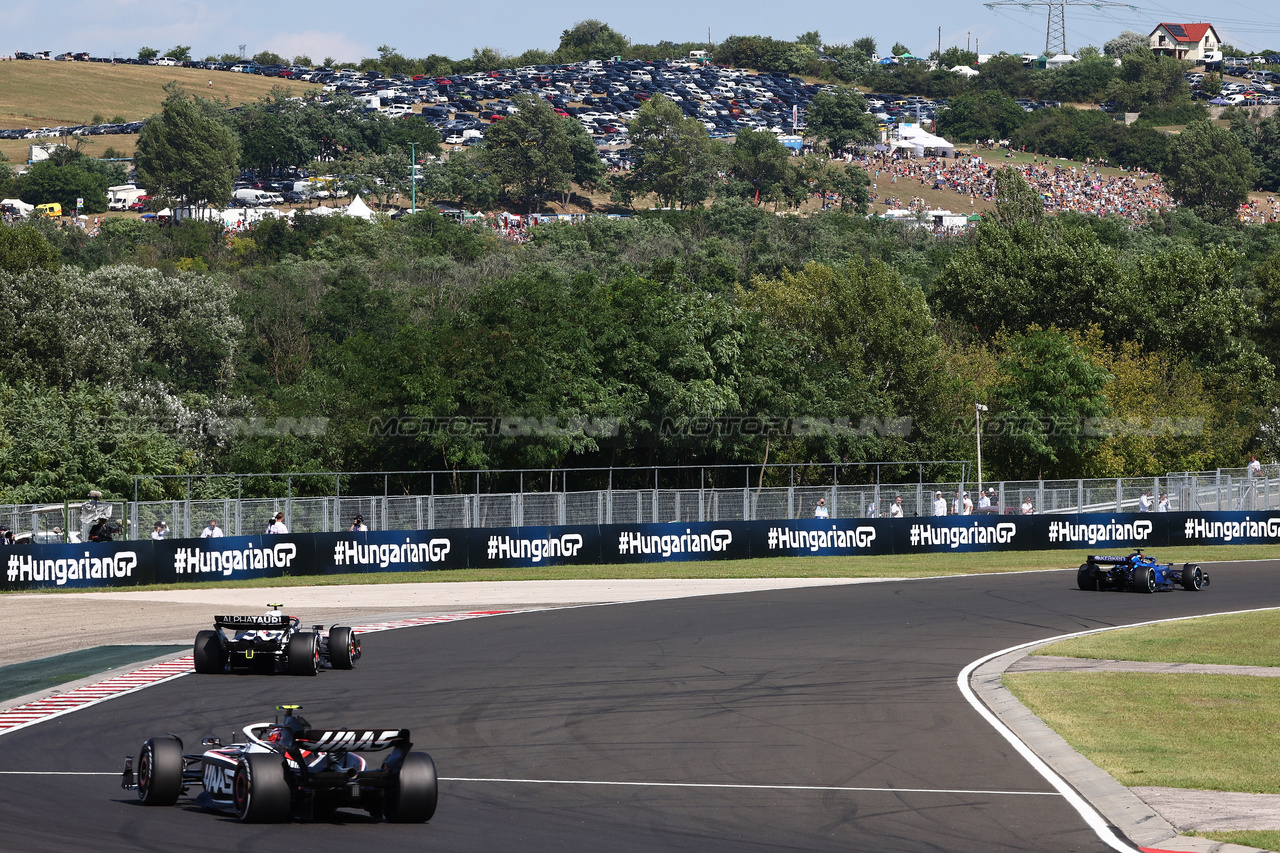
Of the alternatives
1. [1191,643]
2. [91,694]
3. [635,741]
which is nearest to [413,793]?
[635,741]

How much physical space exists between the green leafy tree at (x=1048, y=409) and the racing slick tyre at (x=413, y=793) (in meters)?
55.2

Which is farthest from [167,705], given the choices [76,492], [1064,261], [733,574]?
[1064,261]

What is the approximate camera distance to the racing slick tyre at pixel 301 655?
61.6ft

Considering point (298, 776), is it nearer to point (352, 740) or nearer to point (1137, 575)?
point (352, 740)

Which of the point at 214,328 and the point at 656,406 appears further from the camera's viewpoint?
the point at 214,328

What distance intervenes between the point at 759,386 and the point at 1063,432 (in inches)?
593

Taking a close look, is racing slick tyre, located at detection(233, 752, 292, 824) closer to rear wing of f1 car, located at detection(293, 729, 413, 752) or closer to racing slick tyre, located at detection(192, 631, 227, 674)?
rear wing of f1 car, located at detection(293, 729, 413, 752)

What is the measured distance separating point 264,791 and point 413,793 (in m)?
1.13

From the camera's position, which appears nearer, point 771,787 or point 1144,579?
point 771,787

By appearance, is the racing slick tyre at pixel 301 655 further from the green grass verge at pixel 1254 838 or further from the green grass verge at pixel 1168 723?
the green grass verge at pixel 1254 838

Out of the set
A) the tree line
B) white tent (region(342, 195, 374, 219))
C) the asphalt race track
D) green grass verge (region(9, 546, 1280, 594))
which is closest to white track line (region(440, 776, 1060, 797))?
the asphalt race track

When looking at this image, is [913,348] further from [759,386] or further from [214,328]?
[214,328]

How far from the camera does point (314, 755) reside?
1087cm

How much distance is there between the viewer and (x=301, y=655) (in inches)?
739
